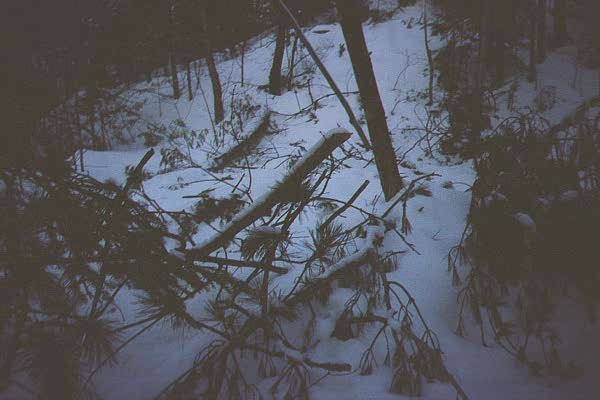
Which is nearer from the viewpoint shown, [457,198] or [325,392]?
[325,392]

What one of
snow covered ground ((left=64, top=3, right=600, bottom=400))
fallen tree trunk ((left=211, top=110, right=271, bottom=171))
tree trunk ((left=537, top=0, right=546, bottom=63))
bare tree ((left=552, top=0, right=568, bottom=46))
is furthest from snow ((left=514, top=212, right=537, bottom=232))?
bare tree ((left=552, top=0, right=568, bottom=46))

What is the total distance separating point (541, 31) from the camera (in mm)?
6992

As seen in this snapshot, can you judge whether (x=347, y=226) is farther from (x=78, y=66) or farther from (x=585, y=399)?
(x=78, y=66)

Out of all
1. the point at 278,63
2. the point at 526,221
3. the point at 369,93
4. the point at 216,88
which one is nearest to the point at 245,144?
the point at 278,63

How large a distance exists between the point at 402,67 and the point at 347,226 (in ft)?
21.8

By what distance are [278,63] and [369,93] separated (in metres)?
6.57

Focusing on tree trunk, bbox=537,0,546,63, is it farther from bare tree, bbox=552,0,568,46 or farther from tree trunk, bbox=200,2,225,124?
tree trunk, bbox=200,2,225,124

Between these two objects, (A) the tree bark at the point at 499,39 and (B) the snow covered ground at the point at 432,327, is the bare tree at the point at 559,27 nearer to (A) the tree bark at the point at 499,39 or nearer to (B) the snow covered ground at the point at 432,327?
(A) the tree bark at the point at 499,39

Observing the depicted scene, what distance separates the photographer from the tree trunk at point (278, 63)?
817 centimetres

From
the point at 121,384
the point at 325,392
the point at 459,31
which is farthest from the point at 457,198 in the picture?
the point at 459,31

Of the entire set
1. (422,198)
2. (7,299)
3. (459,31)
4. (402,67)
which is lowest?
(7,299)

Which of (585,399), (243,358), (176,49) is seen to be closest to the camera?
(585,399)

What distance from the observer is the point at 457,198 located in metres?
2.38

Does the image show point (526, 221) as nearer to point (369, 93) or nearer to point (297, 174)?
point (297, 174)
